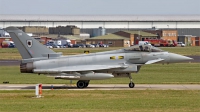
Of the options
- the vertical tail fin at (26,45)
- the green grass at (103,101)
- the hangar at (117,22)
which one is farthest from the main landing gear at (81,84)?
the hangar at (117,22)

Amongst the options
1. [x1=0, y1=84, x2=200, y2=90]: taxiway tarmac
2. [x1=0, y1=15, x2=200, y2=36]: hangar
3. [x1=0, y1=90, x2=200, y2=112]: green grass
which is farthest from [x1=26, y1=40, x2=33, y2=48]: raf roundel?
[x1=0, y1=15, x2=200, y2=36]: hangar

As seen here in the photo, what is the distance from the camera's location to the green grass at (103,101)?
2186cm

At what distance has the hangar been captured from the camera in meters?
166

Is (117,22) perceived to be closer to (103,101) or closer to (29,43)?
(29,43)

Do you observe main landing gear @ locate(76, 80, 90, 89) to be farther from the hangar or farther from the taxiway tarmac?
the hangar

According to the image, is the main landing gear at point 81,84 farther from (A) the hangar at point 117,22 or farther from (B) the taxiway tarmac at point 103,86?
(A) the hangar at point 117,22

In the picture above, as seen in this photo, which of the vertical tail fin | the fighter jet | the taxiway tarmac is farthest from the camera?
the vertical tail fin

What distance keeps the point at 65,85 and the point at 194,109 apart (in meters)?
13.9

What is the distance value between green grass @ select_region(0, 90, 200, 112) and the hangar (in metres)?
137

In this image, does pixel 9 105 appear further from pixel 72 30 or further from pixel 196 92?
pixel 72 30

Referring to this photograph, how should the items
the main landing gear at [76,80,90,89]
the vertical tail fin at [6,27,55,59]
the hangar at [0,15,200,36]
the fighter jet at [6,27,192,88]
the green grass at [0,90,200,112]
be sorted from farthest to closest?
the hangar at [0,15,200,36] → the main landing gear at [76,80,90,89] → the vertical tail fin at [6,27,55,59] → the fighter jet at [6,27,192,88] → the green grass at [0,90,200,112]

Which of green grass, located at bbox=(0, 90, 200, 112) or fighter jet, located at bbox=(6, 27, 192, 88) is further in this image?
fighter jet, located at bbox=(6, 27, 192, 88)

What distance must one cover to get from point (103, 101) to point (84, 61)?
811 cm

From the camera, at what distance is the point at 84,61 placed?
32156 millimetres
